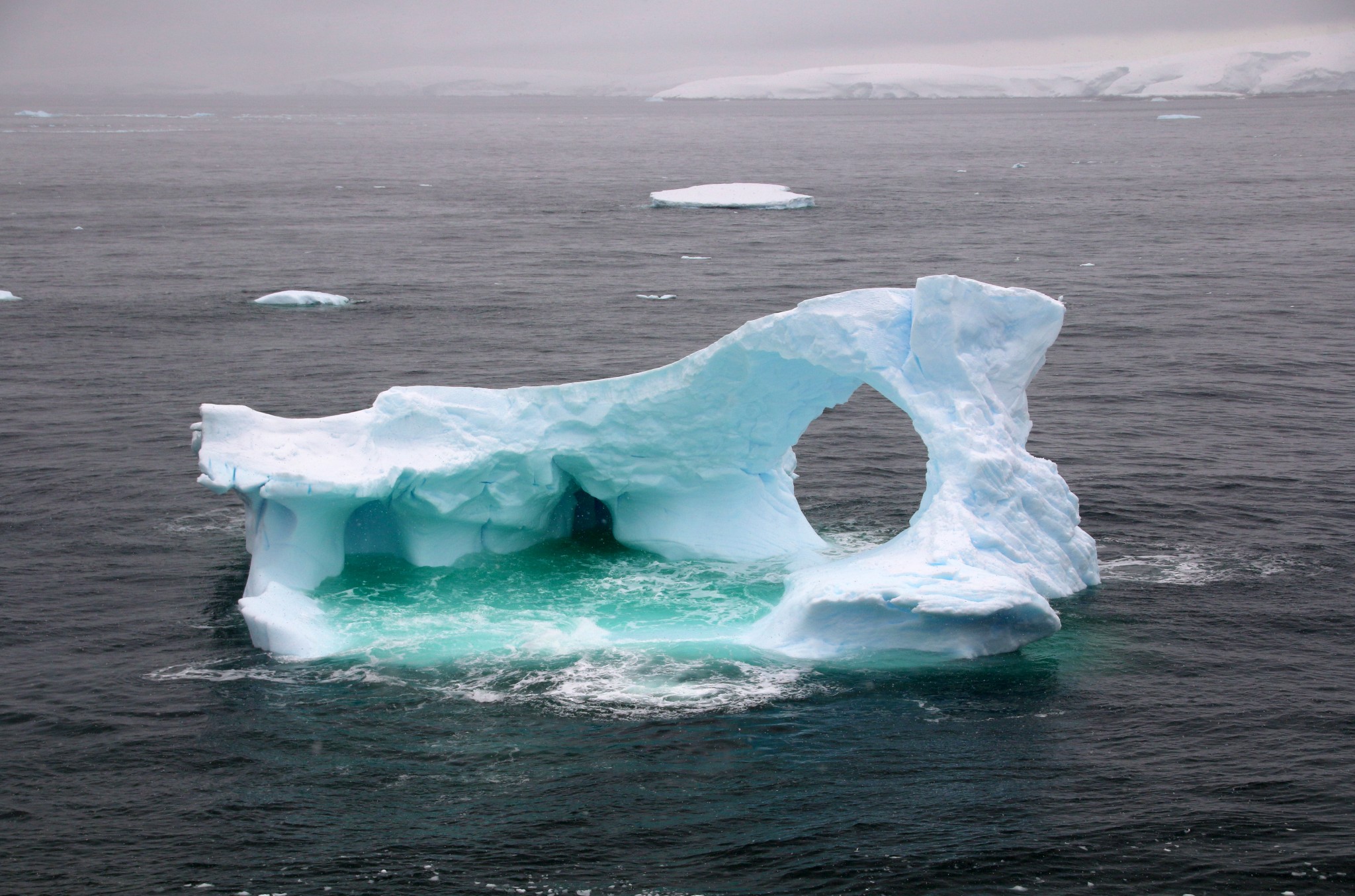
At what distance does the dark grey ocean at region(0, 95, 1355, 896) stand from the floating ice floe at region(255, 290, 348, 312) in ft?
1.88

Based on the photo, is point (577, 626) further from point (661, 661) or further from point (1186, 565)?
point (1186, 565)

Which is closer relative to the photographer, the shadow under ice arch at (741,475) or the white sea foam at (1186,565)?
the shadow under ice arch at (741,475)

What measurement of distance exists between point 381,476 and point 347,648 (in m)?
2.78

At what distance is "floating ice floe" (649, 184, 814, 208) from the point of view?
228 ft

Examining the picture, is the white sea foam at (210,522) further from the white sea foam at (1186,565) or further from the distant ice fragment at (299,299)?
the distant ice fragment at (299,299)

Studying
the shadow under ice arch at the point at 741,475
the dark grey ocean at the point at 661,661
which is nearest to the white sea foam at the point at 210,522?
the dark grey ocean at the point at 661,661

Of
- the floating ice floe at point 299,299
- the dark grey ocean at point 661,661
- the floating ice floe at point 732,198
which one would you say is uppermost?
the floating ice floe at point 732,198

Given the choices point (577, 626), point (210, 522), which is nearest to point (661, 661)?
point (577, 626)

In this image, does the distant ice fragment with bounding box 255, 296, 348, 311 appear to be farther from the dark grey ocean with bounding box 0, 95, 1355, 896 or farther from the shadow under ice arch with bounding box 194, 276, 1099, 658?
the shadow under ice arch with bounding box 194, 276, 1099, 658

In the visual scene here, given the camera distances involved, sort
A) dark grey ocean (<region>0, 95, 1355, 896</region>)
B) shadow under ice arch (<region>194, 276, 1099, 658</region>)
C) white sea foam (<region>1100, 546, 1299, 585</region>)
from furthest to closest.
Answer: white sea foam (<region>1100, 546, 1299, 585</region>) < shadow under ice arch (<region>194, 276, 1099, 658</region>) < dark grey ocean (<region>0, 95, 1355, 896</region>)

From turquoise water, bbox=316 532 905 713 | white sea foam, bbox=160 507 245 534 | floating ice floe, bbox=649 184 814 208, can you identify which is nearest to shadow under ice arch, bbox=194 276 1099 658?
turquoise water, bbox=316 532 905 713

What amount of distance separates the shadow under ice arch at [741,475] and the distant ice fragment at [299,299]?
76.1ft

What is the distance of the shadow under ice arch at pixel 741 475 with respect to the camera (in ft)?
60.4

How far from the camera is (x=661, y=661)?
18.3m
